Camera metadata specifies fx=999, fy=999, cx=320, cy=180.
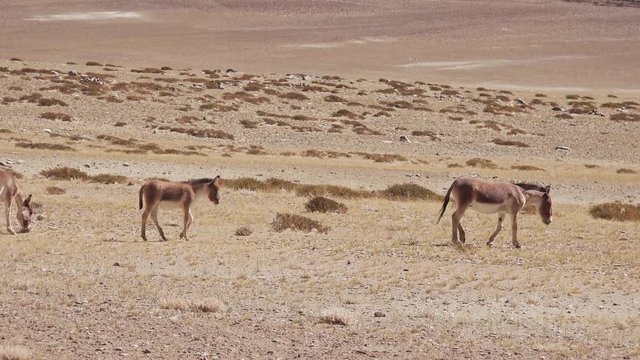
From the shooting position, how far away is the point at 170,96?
5362 centimetres

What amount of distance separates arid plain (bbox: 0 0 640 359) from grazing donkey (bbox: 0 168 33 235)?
0.97 feet

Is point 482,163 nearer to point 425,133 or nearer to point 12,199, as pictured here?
point 425,133

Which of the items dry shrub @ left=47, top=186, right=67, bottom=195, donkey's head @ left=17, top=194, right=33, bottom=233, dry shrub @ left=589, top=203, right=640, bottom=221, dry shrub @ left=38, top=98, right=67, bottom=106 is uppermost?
donkey's head @ left=17, top=194, right=33, bottom=233

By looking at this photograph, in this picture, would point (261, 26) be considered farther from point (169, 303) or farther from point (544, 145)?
point (169, 303)

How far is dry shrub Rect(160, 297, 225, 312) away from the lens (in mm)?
11672

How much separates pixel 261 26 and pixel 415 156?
359 ft

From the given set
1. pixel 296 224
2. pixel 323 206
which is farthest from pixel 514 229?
pixel 323 206

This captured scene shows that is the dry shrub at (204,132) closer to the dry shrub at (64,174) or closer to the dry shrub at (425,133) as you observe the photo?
the dry shrub at (425,133)

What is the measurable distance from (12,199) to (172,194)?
8.74ft

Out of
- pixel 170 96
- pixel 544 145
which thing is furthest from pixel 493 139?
pixel 170 96

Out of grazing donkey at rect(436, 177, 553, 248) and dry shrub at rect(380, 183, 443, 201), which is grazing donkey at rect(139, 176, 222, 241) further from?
dry shrub at rect(380, 183, 443, 201)

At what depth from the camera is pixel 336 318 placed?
11.3m

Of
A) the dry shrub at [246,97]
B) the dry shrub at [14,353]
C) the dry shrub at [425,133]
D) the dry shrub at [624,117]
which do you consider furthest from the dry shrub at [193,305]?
the dry shrub at [624,117]

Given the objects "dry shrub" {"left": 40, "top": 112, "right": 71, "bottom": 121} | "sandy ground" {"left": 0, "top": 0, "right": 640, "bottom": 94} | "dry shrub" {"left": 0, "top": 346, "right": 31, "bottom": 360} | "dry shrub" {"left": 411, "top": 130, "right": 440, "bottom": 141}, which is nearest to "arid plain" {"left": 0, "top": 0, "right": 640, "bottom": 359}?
"dry shrub" {"left": 0, "top": 346, "right": 31, "bottom": 360}
